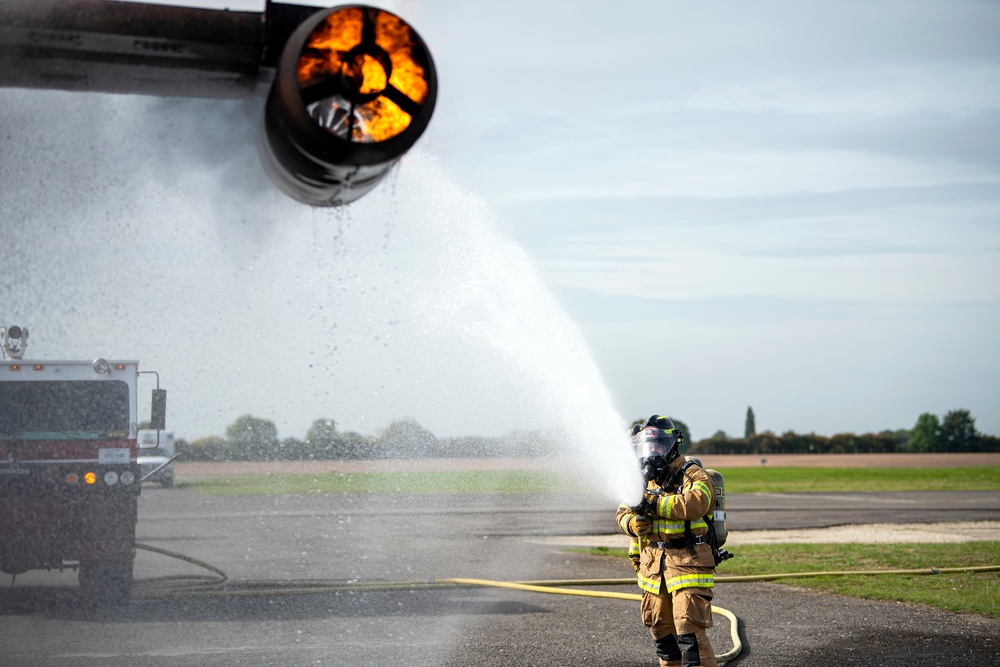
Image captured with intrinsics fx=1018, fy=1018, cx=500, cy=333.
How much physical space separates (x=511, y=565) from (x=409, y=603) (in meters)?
3.74

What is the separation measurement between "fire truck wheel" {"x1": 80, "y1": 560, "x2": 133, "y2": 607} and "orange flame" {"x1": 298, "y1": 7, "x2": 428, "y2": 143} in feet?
24.0

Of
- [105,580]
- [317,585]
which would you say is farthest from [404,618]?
[105,580]

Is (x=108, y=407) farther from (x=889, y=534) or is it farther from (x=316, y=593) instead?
(x=889, y=534)

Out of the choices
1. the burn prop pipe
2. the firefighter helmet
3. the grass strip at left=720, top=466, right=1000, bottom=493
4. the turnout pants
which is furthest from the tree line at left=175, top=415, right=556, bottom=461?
the grass strip at left=720, top=466, right=1000, bottom=493

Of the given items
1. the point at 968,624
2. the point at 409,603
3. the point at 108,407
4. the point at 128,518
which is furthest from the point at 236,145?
the point at 968,624

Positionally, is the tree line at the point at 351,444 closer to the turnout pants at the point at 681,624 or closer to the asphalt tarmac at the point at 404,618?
the asphalt tarmac at the point at 404,618

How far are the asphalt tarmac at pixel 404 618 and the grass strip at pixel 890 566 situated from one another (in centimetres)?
48

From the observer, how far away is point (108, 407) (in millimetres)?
9164

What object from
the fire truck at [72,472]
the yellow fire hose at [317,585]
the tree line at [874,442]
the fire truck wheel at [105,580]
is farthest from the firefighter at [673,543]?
the tree line at [874,442]

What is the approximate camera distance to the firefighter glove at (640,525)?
6.22m

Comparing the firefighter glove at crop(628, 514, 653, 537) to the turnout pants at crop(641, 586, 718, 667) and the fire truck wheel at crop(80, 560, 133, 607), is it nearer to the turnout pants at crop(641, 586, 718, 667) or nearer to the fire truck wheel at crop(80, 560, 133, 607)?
the turnout pants at crop(641, 586, 718, 667)

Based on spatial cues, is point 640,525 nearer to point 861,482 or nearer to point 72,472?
point 72,472

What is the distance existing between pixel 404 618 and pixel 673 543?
154 inches

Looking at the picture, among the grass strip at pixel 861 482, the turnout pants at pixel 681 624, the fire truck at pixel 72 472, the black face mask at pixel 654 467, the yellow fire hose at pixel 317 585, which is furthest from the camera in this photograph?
the grass strip at pixel 861 482
